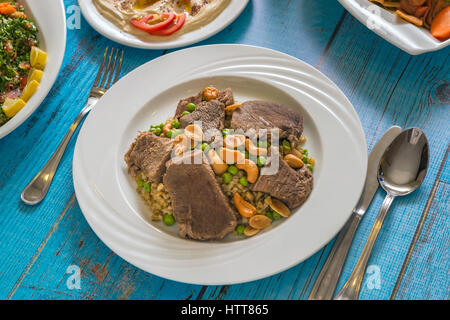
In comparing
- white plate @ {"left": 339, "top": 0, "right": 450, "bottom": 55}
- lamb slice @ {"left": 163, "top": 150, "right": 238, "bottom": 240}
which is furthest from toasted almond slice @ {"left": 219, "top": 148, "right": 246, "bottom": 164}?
white plate @ {"left": 339, "top": 0, "right": 450, "bottom": 55}

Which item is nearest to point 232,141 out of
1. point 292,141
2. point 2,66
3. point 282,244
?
point 292,141

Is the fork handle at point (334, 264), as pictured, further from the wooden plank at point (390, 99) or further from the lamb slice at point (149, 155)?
the lamb slice at point (149, 155)

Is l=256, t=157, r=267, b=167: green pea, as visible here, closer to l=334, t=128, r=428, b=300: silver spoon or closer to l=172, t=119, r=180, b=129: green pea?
l=172, t=119, r=180, b=129: green pea

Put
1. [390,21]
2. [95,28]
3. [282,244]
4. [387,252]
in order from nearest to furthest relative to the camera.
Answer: [282,244]
[387,252]
[390,21]
[95,28]

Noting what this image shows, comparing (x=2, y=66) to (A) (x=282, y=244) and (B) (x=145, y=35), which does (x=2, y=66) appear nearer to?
(B) (x=145, y=35)

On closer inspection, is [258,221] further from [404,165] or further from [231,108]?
[404,165]
